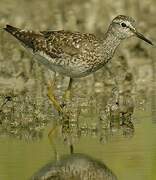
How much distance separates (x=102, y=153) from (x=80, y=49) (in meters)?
2.46

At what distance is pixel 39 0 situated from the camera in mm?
21234

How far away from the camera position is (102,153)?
1185 cm

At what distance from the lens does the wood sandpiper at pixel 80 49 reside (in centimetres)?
1383

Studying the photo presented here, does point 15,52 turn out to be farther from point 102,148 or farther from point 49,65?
point 102,148

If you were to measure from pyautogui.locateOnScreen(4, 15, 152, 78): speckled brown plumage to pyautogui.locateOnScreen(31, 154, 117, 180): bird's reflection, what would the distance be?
2.32 meters

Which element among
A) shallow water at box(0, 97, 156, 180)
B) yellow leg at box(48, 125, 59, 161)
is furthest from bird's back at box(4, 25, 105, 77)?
shallow water at box(0, 97, 156, 180)

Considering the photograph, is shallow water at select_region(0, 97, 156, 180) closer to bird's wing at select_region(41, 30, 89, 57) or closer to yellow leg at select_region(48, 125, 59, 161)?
yellow leg at select_region(48, 125, 59, 161)

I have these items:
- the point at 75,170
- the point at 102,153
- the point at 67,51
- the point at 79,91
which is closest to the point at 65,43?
the point at 67,51

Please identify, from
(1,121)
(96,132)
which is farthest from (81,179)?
(1,121)

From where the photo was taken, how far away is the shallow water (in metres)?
11.1

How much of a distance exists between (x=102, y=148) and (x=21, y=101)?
239 centimetres

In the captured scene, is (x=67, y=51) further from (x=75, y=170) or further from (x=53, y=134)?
(x=75, y=170)

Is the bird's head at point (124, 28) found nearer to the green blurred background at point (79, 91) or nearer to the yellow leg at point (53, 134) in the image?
the green blurred background at point (79, 91)

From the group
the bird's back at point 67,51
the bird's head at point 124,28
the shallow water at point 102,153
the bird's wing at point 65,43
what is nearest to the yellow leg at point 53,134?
the shallow water at point 102,153
